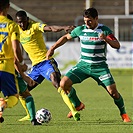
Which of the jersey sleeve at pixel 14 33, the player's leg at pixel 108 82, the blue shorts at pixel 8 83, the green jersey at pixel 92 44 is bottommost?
the player's leg at pixel 108 82

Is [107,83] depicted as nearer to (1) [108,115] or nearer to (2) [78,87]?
(1) [108,115]

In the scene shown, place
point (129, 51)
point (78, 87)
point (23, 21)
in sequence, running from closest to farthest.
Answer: point (23, 21) → point (78, 87) → point (129, 51)

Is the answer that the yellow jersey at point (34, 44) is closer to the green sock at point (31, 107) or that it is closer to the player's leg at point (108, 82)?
the player's leg at point (108, 82)

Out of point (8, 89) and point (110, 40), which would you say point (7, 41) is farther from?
point (110, 40)

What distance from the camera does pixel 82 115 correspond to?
1177cm

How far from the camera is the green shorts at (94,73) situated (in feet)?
35.3

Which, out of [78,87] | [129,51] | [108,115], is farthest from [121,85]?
[108,115]

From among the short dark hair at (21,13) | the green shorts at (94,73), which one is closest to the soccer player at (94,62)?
the green shorts at (94,73)

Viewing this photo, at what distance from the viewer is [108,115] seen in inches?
462

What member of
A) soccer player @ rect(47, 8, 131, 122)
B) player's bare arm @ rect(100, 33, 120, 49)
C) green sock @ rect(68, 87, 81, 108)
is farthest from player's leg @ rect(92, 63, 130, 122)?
green sock @ rect(68, 87, 81, 108)

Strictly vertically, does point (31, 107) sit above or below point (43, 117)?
above

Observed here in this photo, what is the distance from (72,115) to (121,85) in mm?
8913

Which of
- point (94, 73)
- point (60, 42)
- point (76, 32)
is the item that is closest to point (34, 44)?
point (60, 42)

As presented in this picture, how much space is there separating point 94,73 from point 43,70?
5.13 ft
